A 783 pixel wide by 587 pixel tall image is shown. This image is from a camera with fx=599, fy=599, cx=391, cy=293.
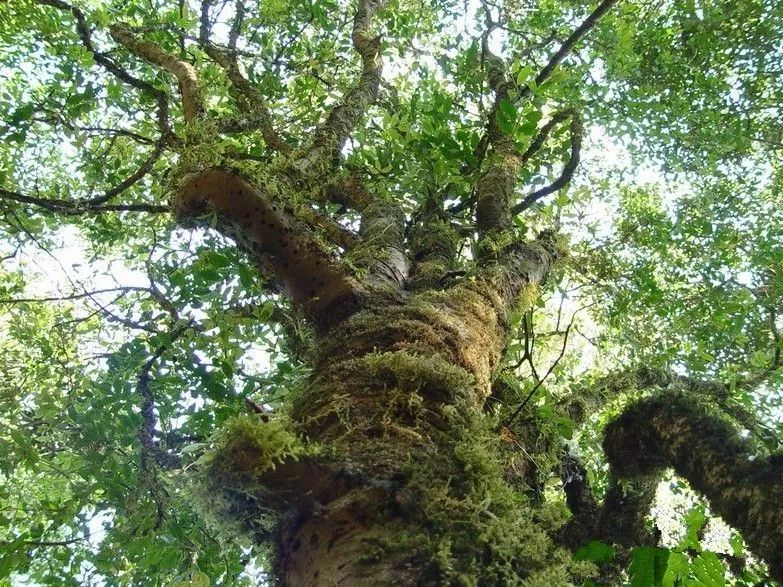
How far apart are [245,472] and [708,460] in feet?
4.72

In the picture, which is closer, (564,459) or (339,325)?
(339,325)

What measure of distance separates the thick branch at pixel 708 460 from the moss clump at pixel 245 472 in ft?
3.98

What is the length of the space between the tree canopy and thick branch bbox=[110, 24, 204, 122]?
0.08 ft

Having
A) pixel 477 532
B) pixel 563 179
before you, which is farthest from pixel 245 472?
pixel 563 179

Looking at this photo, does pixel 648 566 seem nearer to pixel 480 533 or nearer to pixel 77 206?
pixel 480 533

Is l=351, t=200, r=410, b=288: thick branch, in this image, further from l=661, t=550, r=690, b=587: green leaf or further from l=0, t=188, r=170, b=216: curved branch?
l=661, t=550, r=690, b=587: green leaf

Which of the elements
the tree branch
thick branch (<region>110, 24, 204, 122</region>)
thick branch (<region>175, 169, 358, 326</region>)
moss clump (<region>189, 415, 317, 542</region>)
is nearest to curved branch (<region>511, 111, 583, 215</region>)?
the tree branch

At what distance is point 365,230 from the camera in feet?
11.5

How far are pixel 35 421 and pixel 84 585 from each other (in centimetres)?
123

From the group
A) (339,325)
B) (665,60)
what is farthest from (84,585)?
(665,60)

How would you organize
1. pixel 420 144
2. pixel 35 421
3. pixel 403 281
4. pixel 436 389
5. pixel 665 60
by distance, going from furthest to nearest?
pixel 665 60
pixel 35 421
pixel 420 144
pixel 403 281
pixel 436 389

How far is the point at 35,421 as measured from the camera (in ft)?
14.6

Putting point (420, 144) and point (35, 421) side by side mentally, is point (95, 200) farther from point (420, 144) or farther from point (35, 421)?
point (420, 144)

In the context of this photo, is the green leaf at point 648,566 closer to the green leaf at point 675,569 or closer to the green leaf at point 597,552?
the green leaf at point 675,569
